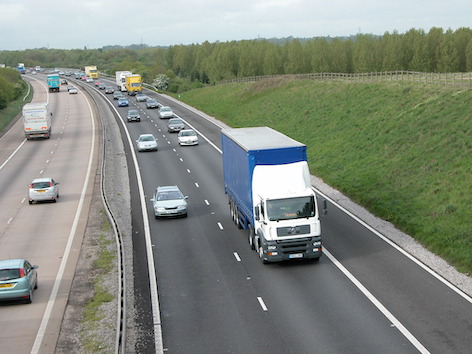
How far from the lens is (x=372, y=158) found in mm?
45594

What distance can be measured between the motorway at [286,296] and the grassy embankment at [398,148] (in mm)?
2484

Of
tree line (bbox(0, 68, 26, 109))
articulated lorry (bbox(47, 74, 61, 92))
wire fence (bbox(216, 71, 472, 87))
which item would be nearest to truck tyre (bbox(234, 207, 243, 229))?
wire fence (bbox(216, 71, 472, 87))

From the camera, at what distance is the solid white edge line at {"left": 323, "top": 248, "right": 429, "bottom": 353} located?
1859cm

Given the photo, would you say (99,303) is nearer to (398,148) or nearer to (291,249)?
(291,249)

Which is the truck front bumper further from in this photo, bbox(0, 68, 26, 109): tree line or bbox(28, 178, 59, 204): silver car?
bbox(0, 68, 26, 109): tree line

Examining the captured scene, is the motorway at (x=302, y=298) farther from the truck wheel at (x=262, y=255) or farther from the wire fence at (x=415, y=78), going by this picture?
the wire fence at (x=415, y=78)

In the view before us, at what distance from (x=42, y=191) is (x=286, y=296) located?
22.3 metres

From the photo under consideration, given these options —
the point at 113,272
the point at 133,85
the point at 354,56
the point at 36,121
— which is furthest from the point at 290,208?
the point at 354,56

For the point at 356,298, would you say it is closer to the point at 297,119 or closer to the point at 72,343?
the point at 72,343

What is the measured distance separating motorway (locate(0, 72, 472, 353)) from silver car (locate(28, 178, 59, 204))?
15.4 feet

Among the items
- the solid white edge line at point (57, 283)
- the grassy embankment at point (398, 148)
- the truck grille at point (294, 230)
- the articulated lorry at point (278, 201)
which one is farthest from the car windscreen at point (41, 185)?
the truck grille at point (294, 230)

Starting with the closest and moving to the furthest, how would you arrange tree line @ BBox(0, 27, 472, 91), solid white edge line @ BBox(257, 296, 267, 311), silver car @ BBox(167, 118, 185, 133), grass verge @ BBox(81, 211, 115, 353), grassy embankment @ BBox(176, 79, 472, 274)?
grass verge @ BBox(81, 211, 115, 353)
solid white edge line @ BBox(257, 296, 267, 311)
grassy embankment @ BBox(176, 79, 472, 274)
silver car @ BBox(167, 118, 185, 133)
tree line @ BBox(0, 27, 472, 91)

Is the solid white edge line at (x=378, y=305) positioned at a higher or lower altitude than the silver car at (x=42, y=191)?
higher

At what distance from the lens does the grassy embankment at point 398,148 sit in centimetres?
3120
